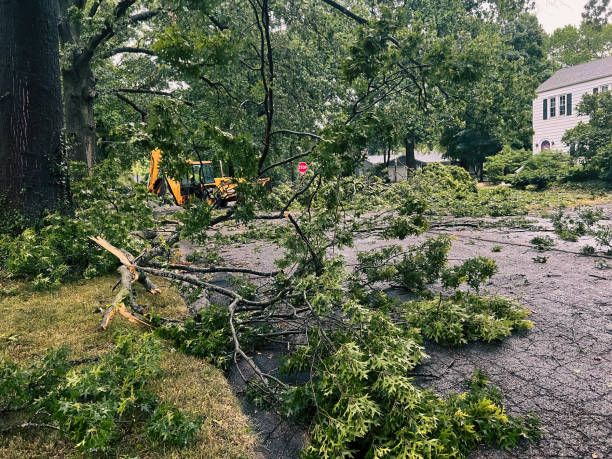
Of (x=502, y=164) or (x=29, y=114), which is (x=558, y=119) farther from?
(x=29, y=114)

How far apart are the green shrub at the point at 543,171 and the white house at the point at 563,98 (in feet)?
41.8

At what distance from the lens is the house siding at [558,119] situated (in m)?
34.0

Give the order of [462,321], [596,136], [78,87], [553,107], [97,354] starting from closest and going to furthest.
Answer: [97,354]
[462,321]
[78,87]
[596,136]
[553,107]

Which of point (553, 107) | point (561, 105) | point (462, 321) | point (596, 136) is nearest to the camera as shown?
point (462, 321)

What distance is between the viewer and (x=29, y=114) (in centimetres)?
645

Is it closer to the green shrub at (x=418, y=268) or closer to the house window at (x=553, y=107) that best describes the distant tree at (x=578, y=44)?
the house window at (x=553, y=107)

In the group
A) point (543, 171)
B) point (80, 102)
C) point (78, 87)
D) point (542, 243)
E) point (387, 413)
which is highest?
point (78, 87)

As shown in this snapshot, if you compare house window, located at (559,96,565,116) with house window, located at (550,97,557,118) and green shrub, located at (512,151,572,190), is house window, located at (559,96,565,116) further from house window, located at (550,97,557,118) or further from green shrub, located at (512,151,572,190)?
green shrub, located at (512,151,572,190)

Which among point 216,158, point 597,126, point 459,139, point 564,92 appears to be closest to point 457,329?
point 216,158

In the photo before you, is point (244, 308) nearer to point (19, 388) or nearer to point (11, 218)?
point (19, 388)

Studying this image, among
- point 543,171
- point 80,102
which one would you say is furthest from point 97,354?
point 543,171

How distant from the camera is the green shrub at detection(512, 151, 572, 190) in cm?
2239

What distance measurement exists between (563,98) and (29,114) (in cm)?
4084

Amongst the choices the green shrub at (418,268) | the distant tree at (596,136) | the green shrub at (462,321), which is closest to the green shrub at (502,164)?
the distant tree at (596,136)
